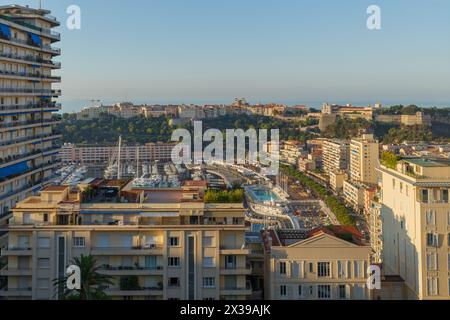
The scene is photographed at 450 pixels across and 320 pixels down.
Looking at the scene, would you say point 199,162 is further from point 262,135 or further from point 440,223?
point 440,223

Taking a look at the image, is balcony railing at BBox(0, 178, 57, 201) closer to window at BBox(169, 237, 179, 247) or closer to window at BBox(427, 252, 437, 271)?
window at BBox(169, 237, 179, 247)

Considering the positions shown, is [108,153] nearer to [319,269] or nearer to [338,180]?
[338,180]

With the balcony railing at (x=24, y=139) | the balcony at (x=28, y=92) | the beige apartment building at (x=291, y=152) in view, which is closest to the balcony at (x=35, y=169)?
the balcony railing at (x=24, y=139)

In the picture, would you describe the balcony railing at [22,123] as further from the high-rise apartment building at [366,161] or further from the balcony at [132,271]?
the high-rise apartment building at [366,161]

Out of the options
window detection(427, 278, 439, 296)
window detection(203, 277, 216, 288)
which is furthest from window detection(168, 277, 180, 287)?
window detection(427, 278, 439, 296)

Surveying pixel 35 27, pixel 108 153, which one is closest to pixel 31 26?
pixel 35 27
